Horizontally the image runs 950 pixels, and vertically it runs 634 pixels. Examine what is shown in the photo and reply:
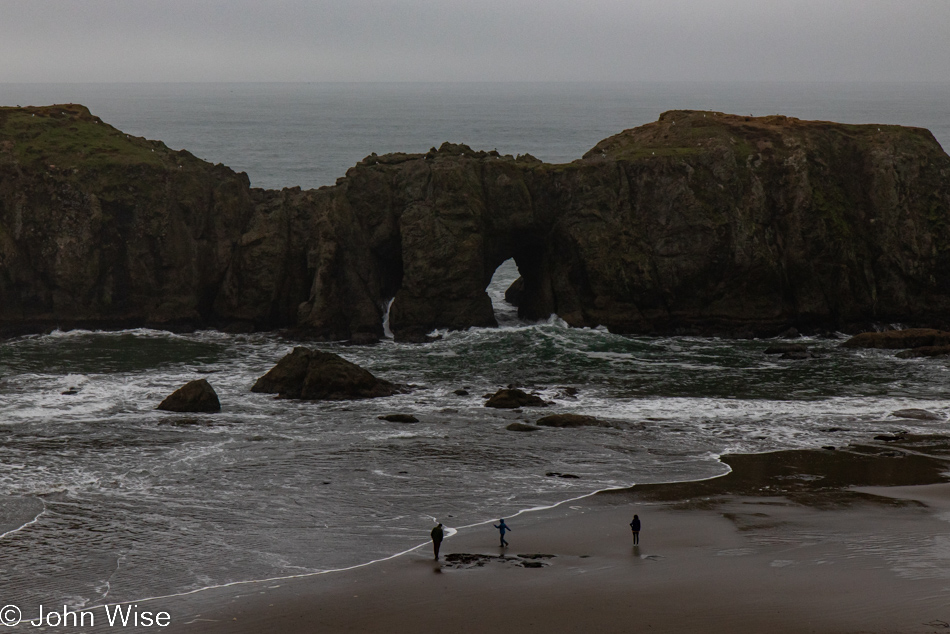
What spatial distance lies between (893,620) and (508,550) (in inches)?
416

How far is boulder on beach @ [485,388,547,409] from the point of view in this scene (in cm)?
4712

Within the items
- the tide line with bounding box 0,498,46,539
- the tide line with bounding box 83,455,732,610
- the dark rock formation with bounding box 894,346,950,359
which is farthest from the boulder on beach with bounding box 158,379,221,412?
the dark rock formation with bounding box 894,346,950,359

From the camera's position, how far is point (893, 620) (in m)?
23.7

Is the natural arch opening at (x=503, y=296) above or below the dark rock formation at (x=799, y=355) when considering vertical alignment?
above

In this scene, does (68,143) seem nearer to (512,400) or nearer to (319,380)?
(319,380)

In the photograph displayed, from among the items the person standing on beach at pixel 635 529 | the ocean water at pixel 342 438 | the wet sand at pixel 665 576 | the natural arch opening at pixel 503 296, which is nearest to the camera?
the wet sand at pixel 665 576

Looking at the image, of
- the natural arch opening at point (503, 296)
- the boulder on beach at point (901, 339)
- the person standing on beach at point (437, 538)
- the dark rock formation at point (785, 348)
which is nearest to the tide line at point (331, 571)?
the person standing on beach at point (437, 538)

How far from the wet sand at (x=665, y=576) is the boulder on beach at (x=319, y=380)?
17.7 metres

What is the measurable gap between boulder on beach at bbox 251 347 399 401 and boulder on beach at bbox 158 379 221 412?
144 inches

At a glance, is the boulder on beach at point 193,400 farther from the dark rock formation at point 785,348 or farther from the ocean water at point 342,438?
the dark rock formation at point 785,348

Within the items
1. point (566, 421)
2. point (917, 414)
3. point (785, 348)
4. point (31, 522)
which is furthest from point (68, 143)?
point (917, 414)

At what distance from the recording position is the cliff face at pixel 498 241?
61.9m

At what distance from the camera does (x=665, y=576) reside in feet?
89.1

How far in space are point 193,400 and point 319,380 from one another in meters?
5.99
